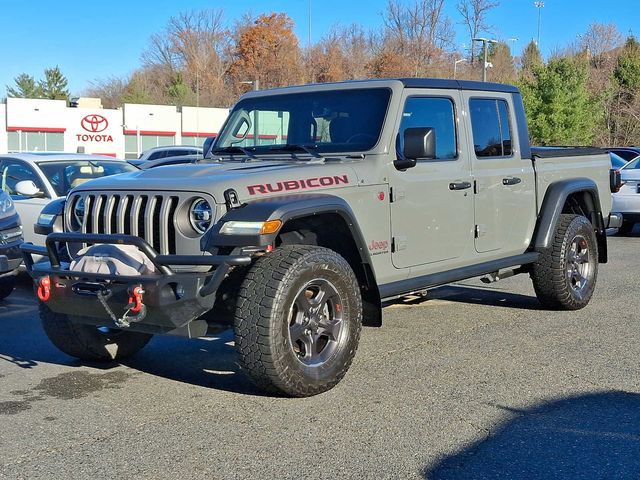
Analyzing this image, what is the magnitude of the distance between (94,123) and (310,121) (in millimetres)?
45680

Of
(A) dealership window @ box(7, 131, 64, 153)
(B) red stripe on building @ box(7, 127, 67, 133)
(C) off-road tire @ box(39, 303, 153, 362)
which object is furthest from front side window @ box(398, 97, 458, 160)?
(B) red stripe on building @ box(7, 127, 67, 133)

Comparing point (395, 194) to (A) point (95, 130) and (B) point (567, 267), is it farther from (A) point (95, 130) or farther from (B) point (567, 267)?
(A) point (95, 130)

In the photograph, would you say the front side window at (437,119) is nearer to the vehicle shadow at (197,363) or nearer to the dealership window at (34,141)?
the vehicle shadow at (197,363)

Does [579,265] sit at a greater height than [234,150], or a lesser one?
lesser

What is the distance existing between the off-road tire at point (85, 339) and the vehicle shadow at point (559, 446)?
279 cm

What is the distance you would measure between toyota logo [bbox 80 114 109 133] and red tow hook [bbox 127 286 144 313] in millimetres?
46828

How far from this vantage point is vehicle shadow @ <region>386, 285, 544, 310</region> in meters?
8.20

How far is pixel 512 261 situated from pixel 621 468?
3.15m

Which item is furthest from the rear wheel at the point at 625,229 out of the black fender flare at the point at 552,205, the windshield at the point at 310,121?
the windshield at the point at 310,121

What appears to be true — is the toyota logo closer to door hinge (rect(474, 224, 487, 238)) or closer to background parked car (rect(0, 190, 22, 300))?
background parked car (rect(0, 190, 22, 300))

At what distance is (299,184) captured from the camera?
5164mm

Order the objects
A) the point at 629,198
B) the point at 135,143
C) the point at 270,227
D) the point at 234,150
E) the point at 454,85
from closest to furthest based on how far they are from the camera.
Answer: the point at 270,227
the point at 234,150
the point at 454,85
the point at 629,198
the point at 135,143

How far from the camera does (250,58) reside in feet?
212

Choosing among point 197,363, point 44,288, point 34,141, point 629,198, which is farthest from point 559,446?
point 34,141
